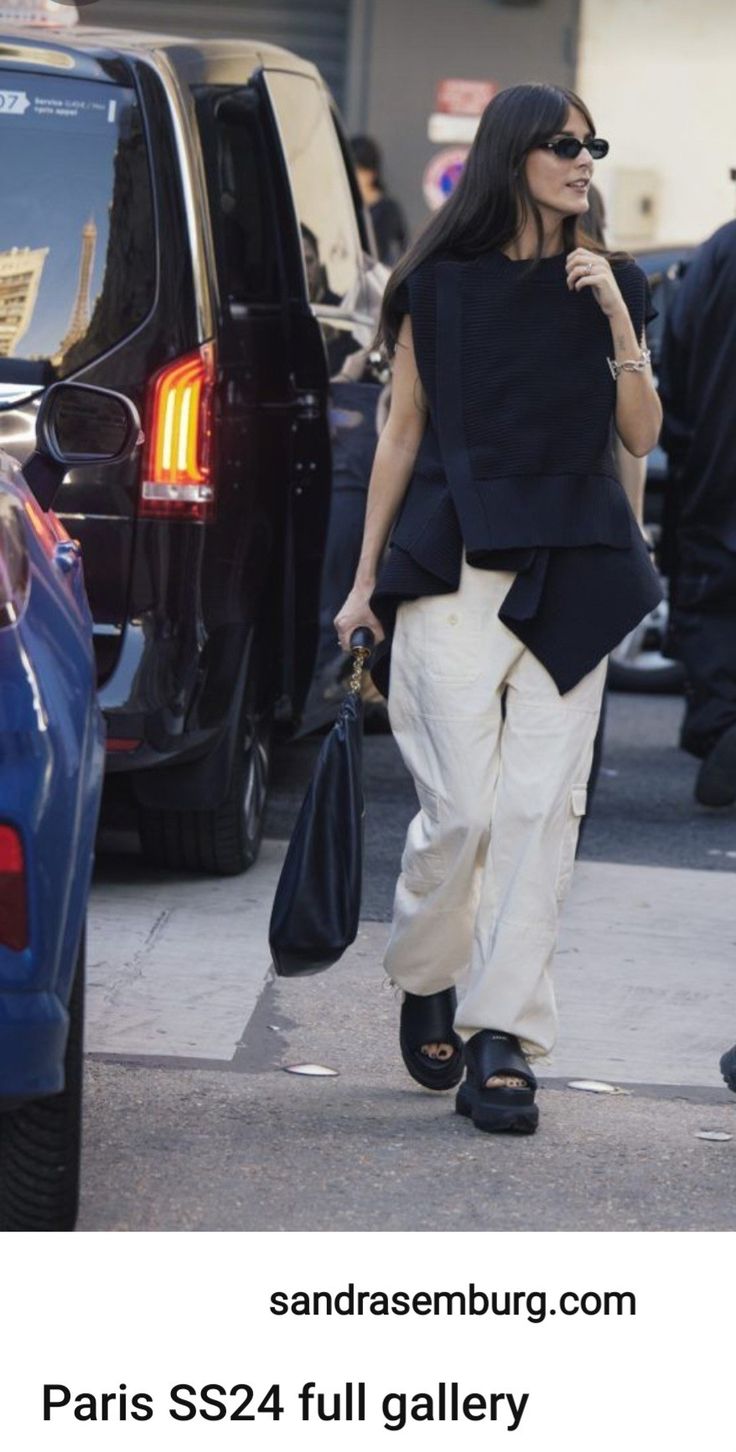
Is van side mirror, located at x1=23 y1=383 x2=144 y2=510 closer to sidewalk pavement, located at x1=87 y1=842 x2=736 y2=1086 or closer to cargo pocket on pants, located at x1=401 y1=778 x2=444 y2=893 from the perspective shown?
cargo pocket on pants, located at x1=401 y1=778 x2=444 y2=893

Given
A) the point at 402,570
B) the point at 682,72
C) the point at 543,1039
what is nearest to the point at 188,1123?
the point at 543,1039

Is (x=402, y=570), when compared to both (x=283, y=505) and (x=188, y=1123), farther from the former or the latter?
(x=283, y=505)

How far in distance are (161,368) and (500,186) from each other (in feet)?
4.90

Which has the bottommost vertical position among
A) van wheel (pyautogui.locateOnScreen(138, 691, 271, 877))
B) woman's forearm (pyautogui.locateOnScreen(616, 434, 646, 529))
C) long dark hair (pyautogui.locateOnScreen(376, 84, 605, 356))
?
van wheel (pyautogui.locateOnScreen(138, 691, 271, 877))

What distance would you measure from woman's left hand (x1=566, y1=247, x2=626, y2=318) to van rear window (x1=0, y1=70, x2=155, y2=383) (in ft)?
5.22

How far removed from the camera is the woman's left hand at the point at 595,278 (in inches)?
172

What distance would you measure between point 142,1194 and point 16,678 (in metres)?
1.14

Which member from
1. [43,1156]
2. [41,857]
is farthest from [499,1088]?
A: [41,857]

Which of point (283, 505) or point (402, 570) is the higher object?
point (402, 570)

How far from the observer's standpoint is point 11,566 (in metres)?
A: 3.39

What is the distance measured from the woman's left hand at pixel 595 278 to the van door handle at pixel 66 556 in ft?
3.06

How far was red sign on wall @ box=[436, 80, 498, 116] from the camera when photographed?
16734 mm

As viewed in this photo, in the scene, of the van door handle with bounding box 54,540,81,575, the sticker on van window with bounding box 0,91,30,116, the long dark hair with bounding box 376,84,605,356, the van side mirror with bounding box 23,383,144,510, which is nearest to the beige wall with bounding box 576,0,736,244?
the sticker on van window with bounding box 0,91,30,116

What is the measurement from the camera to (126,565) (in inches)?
227
